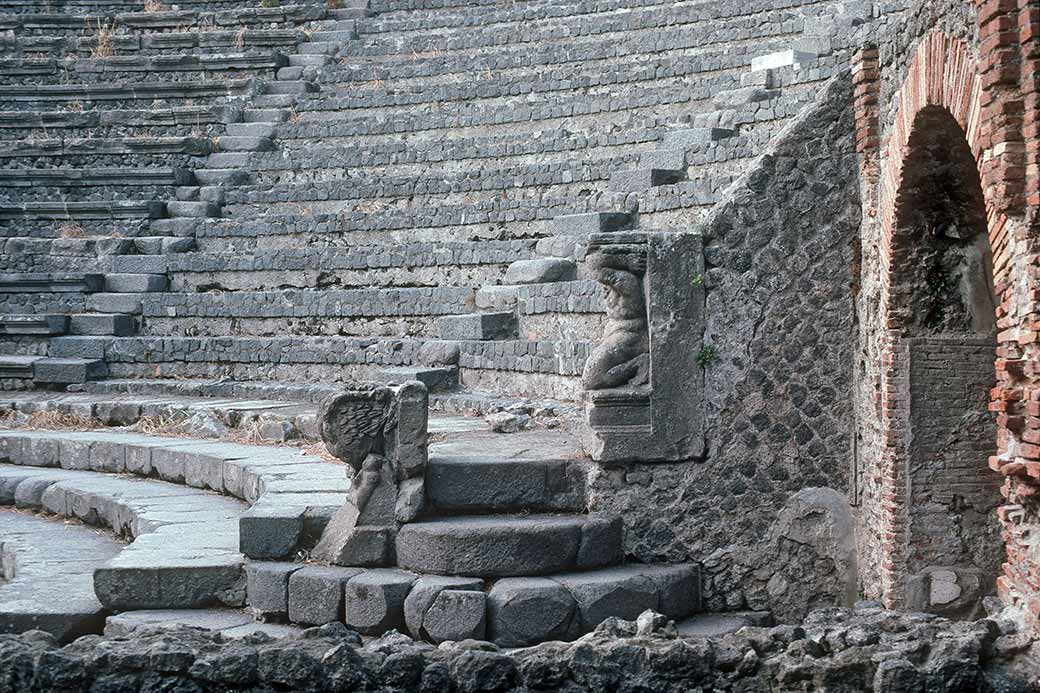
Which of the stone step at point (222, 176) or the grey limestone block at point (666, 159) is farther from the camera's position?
the stone step at point (222, 176)

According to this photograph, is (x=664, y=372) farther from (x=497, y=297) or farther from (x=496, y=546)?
(x=497, y=297)

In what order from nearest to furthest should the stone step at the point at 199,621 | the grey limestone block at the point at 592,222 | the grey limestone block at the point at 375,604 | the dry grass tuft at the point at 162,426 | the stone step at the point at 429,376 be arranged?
the stone step at the point at 199,621 < the grey limestone block at the point at 375,604 < the dry grass tuft at the point at 162,426 < the stone step at the point at 429,376 < the grey limestone block at the point at 592,222

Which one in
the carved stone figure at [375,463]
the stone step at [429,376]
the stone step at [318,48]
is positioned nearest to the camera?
the carved stone figure at [375,463]

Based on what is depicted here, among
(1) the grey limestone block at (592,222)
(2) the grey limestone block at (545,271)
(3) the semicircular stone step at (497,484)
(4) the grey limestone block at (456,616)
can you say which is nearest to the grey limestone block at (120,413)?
(2) the grey limestone block at (545,271)

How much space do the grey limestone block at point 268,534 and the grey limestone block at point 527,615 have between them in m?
1.11

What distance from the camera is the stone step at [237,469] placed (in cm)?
703

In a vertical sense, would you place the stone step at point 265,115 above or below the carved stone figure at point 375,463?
above

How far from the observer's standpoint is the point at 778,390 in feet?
25.5

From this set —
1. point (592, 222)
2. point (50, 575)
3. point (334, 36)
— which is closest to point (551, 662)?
point (50, 575)

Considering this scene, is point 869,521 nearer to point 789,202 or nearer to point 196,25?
point 789,202

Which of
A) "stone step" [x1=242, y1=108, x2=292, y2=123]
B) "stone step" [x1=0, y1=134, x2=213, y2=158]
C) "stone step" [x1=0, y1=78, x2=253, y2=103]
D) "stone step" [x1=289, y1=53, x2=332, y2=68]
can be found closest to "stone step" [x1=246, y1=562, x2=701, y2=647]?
"stone step" [x1=0, y1=134, x2=213, y2=158]

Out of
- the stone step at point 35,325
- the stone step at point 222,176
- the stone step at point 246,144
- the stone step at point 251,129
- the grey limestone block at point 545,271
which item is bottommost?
the stone step at point 35,325

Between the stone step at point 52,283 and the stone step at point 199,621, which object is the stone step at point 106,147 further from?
the stone step at point 199,621

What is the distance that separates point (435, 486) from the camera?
7258 millimetres
